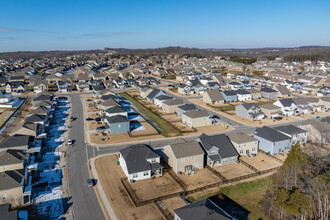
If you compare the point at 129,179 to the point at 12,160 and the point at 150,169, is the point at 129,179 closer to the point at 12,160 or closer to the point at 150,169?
the point at 150,169

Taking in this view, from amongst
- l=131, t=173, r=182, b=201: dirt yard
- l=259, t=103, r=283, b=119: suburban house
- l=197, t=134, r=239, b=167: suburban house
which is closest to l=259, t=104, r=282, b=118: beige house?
l=259, t=103, r=283, b=119: suburban house

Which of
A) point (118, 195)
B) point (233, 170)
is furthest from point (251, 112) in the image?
point (118, 195)

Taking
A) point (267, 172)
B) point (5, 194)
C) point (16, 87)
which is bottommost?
point (267, 172)

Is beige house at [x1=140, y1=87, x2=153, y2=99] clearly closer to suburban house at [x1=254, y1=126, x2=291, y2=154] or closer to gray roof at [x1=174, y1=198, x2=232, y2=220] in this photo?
suburban house at [x1=254, y1=126, x2=291, y2=154]

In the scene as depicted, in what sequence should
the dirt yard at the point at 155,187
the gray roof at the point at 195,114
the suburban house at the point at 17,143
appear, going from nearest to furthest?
1. the dirt yard at the point at 155,187
2. the suburban house at the point at 17,143
3. the gray roof at the point at 195,114

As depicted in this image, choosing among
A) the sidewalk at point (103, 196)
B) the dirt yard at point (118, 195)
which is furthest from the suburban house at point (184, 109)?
the sidewalk at point (103, 196)

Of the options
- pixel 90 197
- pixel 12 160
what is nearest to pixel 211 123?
pixel 90 197

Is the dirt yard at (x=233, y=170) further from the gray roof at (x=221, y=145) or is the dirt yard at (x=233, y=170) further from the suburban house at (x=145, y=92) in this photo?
the suburban house at (x=145, y=92)
